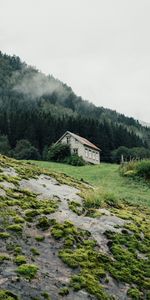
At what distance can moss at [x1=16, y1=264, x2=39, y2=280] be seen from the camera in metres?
9.90

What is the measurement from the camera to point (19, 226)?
12.0 metres

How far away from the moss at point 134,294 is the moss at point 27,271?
2370mm

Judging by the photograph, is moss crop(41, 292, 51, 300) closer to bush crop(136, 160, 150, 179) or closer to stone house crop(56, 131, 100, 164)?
bush crop(136, 160, 150, 179)

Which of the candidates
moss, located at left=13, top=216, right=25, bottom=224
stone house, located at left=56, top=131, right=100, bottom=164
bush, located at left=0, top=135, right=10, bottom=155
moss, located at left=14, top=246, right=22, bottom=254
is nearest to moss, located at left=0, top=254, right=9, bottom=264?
moss, located at left=14, top=246, right=22, bottom=254

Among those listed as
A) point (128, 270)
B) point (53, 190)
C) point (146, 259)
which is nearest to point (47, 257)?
point (128, 270)

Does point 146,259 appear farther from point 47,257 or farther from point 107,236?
point 47,257

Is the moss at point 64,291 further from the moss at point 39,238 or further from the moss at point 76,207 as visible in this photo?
the moss at point 76,207

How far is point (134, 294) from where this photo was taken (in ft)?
35.8

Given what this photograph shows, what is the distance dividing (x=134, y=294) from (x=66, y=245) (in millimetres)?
2182

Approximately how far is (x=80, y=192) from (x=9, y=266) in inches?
299

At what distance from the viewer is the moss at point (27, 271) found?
9898mm

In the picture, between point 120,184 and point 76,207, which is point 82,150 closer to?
point 120,184

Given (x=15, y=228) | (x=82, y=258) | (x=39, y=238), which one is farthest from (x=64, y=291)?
(x=15, y=228)

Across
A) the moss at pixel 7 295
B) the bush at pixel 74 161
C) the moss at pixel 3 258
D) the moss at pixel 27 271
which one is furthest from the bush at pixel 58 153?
the moss at pixel 7 295
